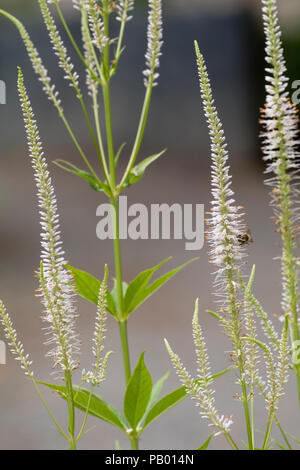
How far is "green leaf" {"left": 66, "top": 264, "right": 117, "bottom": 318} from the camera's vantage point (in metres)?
0.78

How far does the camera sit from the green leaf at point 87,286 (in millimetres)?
783

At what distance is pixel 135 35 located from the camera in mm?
8359

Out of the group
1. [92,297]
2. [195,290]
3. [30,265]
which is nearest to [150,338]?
[195,290]

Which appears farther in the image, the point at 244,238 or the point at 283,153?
the point at 244,238

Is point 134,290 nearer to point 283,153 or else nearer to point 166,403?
point 166,403

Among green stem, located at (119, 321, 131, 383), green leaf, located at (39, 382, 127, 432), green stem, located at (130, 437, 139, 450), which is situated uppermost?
green stem, located at (119, 321, 131, 383)

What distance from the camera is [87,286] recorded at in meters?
0.80

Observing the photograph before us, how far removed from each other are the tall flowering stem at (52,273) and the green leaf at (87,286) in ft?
0.19

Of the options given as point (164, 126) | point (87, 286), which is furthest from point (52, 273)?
point (164, 126)

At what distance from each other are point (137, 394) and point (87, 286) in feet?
0.48

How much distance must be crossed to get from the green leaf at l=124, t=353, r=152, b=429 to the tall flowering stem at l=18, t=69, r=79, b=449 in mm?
65

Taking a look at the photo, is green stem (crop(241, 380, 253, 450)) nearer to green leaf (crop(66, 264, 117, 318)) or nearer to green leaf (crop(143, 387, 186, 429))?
green leaf (crop(143, 387, 186, 429))

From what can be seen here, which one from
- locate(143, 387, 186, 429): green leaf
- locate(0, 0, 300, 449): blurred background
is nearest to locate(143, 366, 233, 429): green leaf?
locate(143, 387, 186, 429): green leaf

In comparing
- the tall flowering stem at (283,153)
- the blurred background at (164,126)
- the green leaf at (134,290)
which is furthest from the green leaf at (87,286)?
the blurred background at (164,126)
